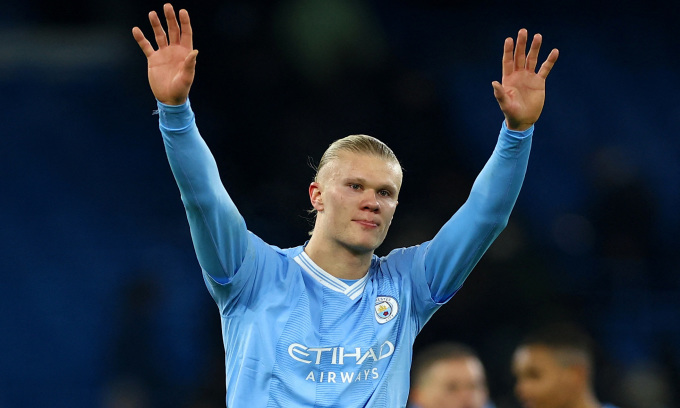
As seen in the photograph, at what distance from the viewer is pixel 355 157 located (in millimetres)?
3295

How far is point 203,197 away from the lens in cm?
292

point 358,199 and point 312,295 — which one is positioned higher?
point 358,199

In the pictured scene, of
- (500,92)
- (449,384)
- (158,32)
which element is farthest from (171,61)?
(449,384)

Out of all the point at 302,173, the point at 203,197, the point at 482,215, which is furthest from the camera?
the point at 302,173

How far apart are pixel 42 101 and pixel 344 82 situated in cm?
299

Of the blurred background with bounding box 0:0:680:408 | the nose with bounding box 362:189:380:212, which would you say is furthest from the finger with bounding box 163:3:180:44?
the blurred background with bounding box 0:0:680:408

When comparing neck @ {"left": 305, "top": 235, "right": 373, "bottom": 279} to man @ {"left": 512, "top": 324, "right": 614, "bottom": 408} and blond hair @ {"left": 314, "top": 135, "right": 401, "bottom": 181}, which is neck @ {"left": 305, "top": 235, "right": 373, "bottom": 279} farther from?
man @ {"left": 512, "top": 324, "right": 614, "bottom": 408}

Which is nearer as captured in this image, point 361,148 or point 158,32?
point 158,32

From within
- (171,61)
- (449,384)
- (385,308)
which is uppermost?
(171,61)

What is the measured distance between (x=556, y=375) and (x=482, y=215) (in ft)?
6.64

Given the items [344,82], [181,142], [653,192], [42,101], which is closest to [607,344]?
[653,192]

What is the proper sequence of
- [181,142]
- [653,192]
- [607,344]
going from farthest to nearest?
[653,192]
[607,344]
[181,142]

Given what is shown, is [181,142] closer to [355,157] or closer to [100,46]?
[355,157]

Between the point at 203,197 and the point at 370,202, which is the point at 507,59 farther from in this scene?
the point at 203,197
